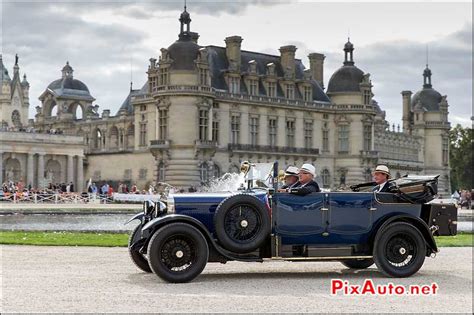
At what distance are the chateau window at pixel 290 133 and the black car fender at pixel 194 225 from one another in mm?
57544

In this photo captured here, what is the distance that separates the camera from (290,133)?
2803 inches

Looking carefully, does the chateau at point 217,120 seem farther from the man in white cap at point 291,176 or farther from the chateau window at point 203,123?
the man in white cap at point 291,176

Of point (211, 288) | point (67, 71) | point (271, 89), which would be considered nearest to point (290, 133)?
point (271, 89)

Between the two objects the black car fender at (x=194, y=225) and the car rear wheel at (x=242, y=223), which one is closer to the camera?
the black car fender at (x=194, y=225)

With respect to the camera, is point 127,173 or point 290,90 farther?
point 290,90

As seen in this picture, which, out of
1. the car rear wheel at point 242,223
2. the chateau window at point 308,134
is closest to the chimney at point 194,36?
the chateau window at point 308,134

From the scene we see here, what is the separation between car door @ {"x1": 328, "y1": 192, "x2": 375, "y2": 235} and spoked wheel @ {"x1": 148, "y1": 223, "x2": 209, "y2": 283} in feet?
7.08

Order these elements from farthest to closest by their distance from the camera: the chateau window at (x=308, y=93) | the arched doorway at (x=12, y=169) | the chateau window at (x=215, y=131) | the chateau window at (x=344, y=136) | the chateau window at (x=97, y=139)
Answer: the chateau window at (x=97, y=139), the chateau window at (x=344, y=136), the chateau window at (x=308, y=93), the arched doorway at (x=12, y=169), the chateau window at (x=215, y=131)

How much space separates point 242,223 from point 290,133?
5804 centimetres

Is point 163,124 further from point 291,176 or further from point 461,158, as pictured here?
point 461,158

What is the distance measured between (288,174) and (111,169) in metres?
59.9

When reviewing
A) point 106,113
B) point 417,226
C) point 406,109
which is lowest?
point 417,226

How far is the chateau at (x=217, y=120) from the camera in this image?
61938 millimetres

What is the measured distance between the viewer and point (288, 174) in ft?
48.6
